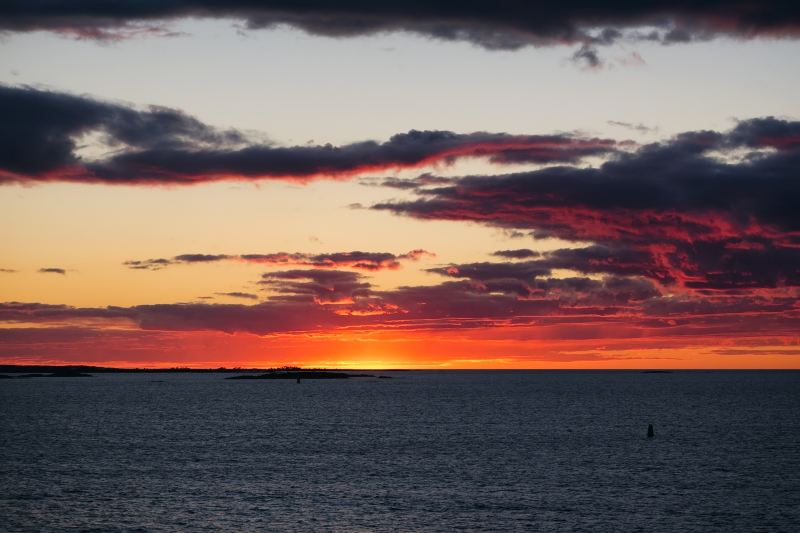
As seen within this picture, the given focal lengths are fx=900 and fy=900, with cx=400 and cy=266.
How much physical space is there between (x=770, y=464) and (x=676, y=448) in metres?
17.9

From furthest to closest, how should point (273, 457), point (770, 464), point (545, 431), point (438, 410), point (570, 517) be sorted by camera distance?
point (438, 410) → point (545, 431) → point (273, 457) → point (770, 464) → point (570, 517)

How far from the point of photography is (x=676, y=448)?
10988 centimetres

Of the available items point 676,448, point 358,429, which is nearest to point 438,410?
point 358,429

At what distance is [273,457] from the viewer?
9856cm

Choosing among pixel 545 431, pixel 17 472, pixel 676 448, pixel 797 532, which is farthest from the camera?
pixel 545 431

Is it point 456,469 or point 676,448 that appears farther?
point 676,448

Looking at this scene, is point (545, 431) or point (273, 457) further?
point (545, 431)

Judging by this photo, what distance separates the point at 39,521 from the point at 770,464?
70214 millimetres

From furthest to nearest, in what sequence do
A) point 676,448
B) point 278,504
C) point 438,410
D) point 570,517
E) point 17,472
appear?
Result: point 438,410 → point 676,448 → point 17,472 → point 278,504 → point 570,517

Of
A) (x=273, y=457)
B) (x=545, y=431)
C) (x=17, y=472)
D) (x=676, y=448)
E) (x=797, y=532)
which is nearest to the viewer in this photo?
(x=797, y=532)

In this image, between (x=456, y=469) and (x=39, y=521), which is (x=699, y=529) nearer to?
(x=456, y=469)

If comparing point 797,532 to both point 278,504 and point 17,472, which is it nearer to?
point 278,504

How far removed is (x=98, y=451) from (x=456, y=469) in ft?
143

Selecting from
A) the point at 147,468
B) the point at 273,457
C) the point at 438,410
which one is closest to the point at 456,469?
the point at 273,457
